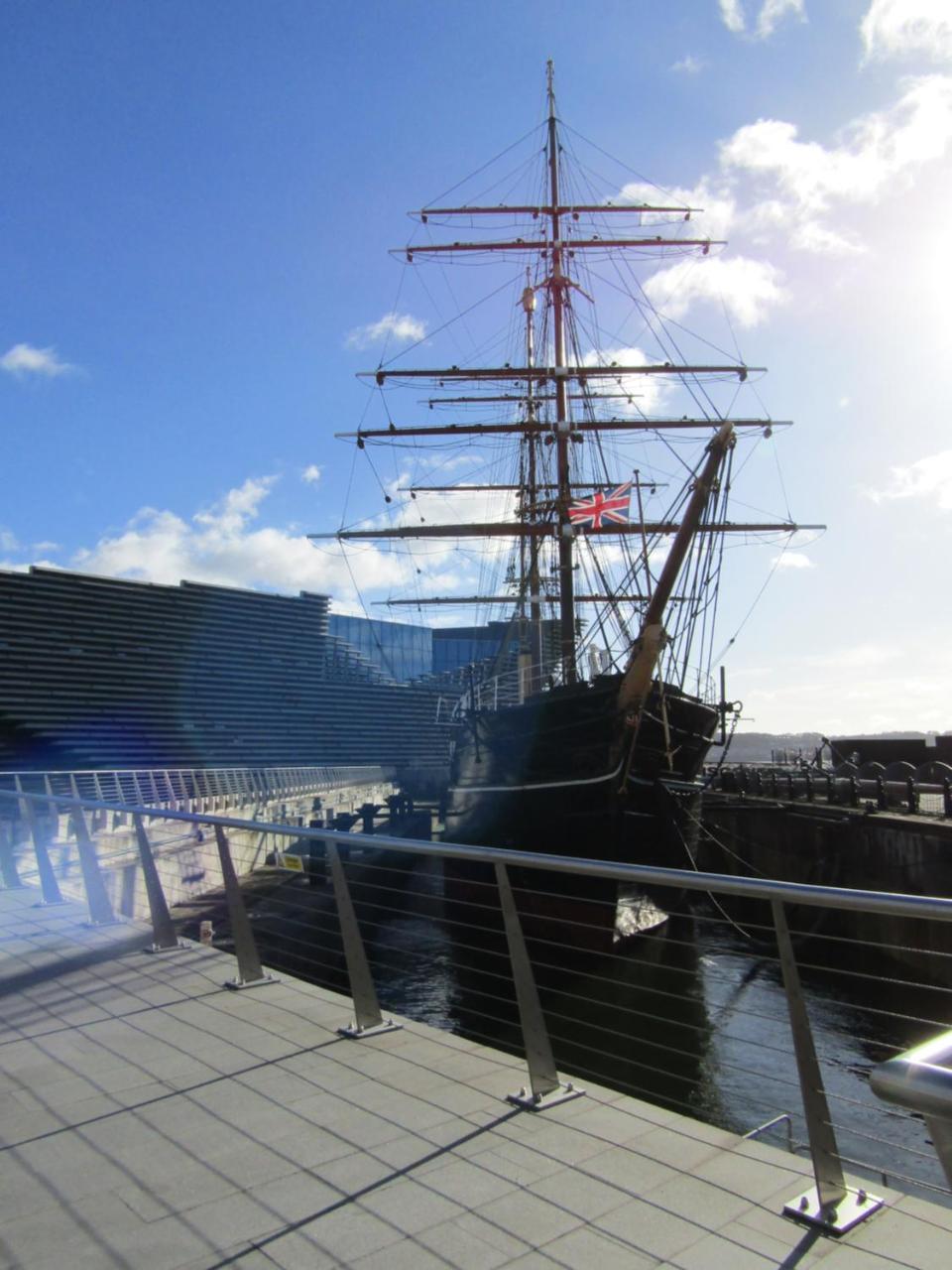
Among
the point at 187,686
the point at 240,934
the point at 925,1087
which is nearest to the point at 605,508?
the point at 240,934

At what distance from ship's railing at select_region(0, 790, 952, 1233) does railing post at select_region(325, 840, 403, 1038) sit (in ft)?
0.04

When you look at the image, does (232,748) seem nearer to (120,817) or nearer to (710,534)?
(120,817)

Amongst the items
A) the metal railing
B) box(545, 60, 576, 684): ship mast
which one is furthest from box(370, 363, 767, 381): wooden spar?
the metal railing

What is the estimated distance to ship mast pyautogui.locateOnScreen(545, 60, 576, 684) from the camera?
2128 centimetres

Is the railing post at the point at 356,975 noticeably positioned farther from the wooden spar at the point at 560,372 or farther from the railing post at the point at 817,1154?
the wooden spar at the point at 560,372

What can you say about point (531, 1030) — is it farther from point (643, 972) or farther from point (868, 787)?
point (868, 787)

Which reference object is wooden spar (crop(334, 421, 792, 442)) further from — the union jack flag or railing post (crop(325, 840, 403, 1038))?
railing post (crop(325, 840, 403, 1038))

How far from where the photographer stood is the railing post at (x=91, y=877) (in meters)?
7.34

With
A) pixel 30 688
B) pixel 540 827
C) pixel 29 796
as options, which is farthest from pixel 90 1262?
pixel 30 688

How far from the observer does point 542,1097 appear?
142 inches

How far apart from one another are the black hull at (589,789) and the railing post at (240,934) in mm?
9526

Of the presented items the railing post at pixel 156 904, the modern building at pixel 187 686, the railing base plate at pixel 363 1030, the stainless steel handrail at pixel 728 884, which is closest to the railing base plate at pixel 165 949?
the railing post at pixel 156 904

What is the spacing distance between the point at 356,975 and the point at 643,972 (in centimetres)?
1157

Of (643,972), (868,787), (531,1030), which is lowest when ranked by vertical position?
(643,972)
